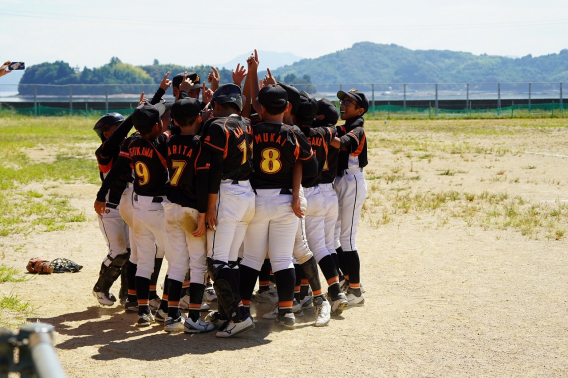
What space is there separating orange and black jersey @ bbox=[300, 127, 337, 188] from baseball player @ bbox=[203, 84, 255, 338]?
2.51ft

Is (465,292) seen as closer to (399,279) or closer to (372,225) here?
(399,279)

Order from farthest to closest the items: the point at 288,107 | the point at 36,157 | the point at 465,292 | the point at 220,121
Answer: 1. the point at 36,157
2. the point at 465,292
3. the point at 288,107
4. the point at 220,121

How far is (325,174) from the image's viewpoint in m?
6.54

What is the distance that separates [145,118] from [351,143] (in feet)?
6.64

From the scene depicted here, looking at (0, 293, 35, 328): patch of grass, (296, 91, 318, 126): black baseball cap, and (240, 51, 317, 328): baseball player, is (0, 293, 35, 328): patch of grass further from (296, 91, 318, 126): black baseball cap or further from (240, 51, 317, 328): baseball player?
(296, 91, 318, 126): black baseball cap

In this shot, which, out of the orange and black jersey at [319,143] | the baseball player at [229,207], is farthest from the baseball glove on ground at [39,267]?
the orange and black jersey at [319,143]

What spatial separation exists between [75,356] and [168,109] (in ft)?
7.94

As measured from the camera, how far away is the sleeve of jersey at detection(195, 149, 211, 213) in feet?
17.7

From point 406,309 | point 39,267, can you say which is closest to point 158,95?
point 39,267

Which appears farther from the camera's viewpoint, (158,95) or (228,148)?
(158,95)

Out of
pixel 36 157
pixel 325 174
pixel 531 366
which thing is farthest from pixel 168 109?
pixel 36 157

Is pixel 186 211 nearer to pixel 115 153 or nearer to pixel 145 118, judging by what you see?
pixel 145 118

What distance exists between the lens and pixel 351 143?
652 cm

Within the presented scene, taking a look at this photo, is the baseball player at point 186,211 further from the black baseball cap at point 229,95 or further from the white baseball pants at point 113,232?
the white baseball pants at point 113,232
